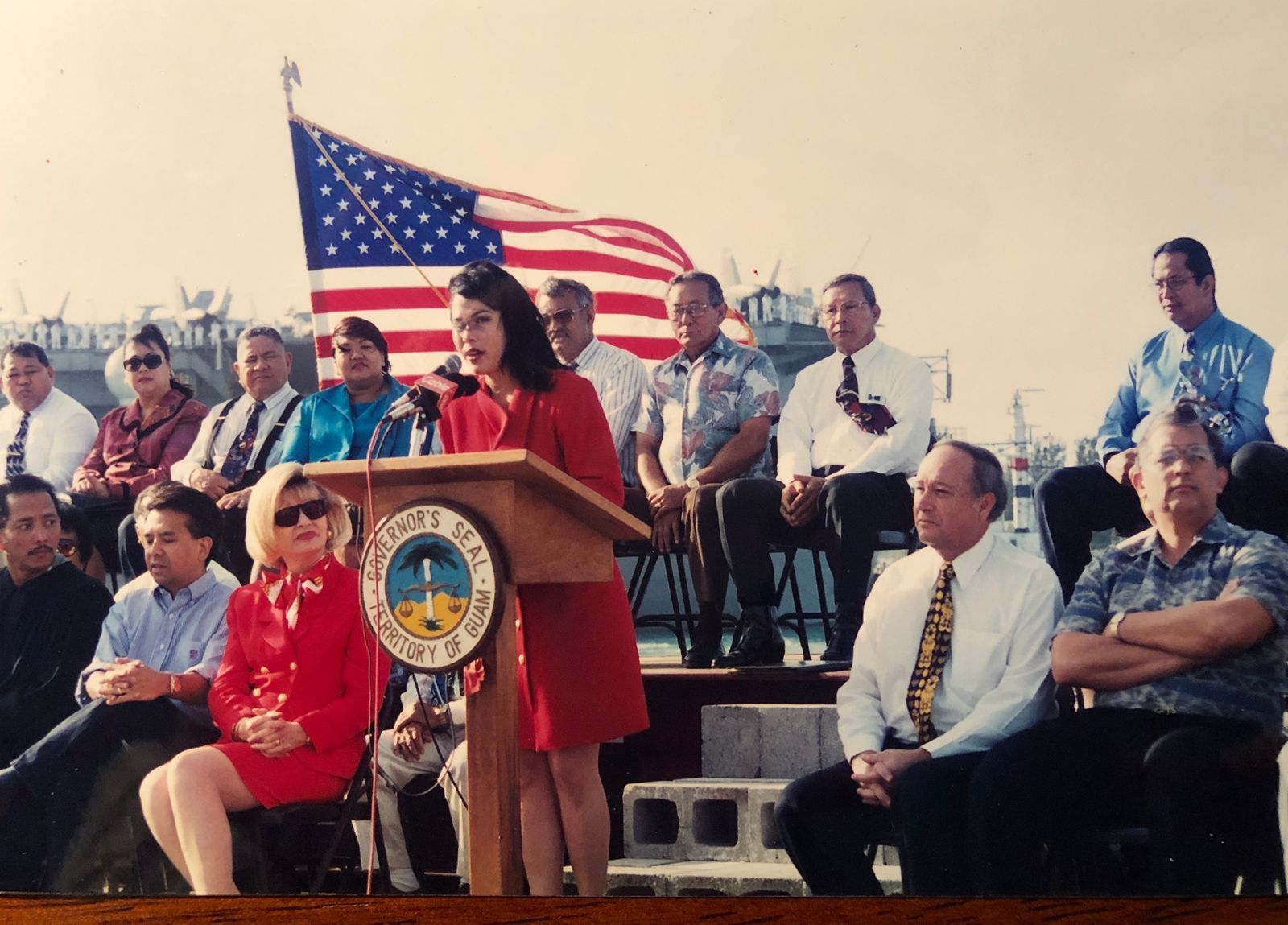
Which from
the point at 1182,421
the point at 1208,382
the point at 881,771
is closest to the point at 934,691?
the point at 881,771

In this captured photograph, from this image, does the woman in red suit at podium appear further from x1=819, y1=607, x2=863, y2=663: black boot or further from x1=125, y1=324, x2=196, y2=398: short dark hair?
x1=125, y1=324, x2=196, y2=398: short dark hair

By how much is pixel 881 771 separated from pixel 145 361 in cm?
238

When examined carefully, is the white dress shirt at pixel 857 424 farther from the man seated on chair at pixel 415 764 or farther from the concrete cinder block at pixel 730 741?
the man seated on chair at pixel 415 764

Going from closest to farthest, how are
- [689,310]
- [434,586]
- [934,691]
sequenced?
[434,586]
[934,691]
[689,310]

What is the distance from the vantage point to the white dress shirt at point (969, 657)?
9.67 ft

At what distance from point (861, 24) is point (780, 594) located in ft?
4.91

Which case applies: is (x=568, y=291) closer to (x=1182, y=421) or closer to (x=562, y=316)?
(x=562, y=316)

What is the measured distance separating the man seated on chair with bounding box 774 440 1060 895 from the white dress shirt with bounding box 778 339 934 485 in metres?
0.14

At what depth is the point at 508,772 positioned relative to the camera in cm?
248

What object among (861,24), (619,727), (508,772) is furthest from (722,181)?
(508,772)

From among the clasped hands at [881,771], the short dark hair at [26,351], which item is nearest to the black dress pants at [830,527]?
the clasped hands at [881,771]

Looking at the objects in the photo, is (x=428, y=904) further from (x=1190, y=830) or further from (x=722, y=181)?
(x=722, y=181)

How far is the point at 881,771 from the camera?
288cm

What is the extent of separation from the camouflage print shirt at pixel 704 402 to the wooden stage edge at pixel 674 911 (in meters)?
1.14
